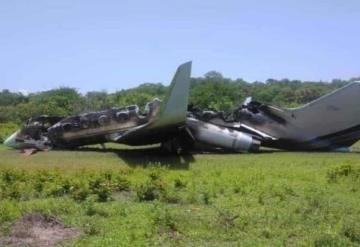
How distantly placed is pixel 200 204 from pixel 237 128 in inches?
524

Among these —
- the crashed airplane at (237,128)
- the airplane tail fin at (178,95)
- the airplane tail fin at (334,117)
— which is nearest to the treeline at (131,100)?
the crashed airplane at (237,128)

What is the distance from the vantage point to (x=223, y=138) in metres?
23.4

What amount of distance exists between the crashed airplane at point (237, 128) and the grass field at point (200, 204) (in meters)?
5.07

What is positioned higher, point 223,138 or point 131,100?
point 131,100

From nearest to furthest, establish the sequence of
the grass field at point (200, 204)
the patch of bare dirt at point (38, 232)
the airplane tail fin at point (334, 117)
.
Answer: the patch of bare dirt at point (38, 232) < the grass field at point (200, 204) < the airplane tail fin at point (334, 117)

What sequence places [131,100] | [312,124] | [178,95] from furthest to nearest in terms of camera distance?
1. [131,100]
2. [312,124]
3. [178,95]

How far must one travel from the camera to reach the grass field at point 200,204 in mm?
8719

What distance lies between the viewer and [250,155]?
73.5 ft

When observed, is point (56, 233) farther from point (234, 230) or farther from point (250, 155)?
point (250, 155)

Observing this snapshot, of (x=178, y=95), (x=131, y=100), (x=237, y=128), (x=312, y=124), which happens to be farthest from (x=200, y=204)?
(x=131, y=100)

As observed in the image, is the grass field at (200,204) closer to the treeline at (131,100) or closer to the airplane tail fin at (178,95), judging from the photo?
the airplane tail fin at (178,95)

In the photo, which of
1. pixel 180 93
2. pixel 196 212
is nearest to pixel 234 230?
pixel 196 212

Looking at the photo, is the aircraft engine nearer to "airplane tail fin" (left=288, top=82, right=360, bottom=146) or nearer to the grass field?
"airplane tail fin" (left=288, top=82, right=360, bottom=146)

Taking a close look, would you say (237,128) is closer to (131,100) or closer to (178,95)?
(178,95)
